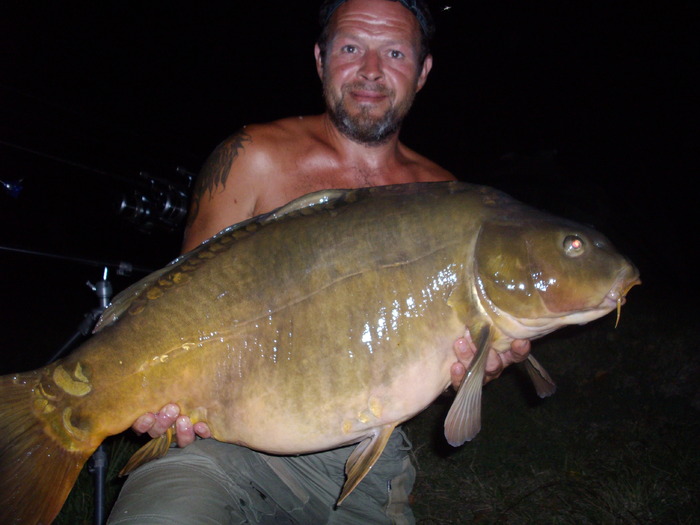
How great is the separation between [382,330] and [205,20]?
1983cm

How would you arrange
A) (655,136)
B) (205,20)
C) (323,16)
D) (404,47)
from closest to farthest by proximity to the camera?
(404,47), (323,16), (655,136), (205,20)

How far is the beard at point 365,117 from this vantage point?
2.76 metres

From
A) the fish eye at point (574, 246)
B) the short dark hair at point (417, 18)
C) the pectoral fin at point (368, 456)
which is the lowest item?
the pectoral fin at point (368, 456)

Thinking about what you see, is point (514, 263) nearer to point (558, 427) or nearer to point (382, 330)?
point (382, 330)

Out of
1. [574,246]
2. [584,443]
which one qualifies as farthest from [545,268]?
[584,443]

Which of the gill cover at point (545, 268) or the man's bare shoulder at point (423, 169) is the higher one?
the gill cover at point (545, 268)

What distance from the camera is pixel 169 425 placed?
176 cm

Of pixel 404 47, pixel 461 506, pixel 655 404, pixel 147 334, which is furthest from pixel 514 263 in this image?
pixel 655 404

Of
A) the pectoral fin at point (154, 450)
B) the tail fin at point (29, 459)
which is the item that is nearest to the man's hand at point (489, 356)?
the pectoral fin at point (154, 450)

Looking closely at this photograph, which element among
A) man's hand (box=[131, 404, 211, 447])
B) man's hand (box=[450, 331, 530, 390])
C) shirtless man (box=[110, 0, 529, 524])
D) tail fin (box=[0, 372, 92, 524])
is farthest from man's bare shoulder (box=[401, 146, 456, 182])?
tail fin (box=[0, 372, 92, 524])

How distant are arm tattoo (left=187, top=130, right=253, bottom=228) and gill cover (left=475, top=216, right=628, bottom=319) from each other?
1417 millimetres

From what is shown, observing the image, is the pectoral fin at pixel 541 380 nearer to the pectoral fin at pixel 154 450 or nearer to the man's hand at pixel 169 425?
the man's hand at pixel 169 425

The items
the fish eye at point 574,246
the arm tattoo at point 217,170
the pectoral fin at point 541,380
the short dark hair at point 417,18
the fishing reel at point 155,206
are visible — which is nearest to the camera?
the fish eye at point 574,246

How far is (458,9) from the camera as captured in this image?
14688mm
